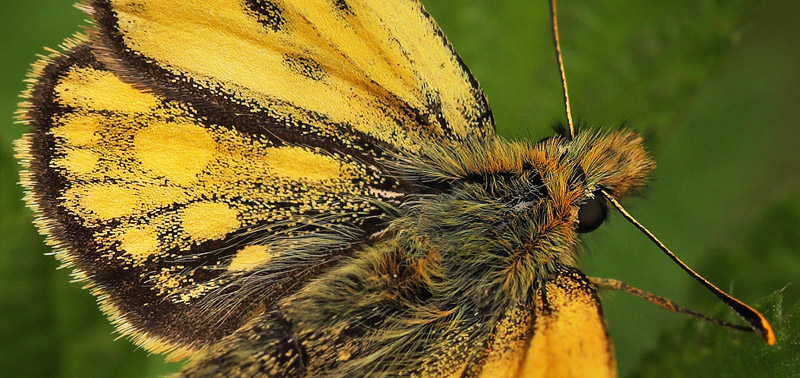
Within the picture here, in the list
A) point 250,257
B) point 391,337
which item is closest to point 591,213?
point 391,337

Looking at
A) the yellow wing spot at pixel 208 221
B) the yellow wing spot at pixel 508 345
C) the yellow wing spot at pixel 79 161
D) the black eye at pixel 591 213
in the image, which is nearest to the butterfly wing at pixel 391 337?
the yellow wing spot at pixel 508 345

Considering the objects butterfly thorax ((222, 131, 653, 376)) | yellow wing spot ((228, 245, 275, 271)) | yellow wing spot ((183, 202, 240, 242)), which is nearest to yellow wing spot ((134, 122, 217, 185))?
yellow wing spot ((183, 202, 240, 242))

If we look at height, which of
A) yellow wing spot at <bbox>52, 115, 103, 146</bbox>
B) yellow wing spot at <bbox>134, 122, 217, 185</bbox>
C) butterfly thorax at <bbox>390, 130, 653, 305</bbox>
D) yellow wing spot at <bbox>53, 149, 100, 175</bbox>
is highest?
butterfly thorax at <bbox>390, 130, 653, 305</bbox>

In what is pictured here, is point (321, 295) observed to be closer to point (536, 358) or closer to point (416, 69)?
point (536, 358)

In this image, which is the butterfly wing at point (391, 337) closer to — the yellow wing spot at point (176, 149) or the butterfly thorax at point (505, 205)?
the butterfly thorax at point (505, 205)

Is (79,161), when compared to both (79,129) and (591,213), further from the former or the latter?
(591,213)

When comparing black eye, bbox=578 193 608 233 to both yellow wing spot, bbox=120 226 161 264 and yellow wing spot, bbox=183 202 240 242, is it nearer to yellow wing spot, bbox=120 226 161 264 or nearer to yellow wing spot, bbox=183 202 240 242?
yellow wing spot, bbox=183 202 240 242
